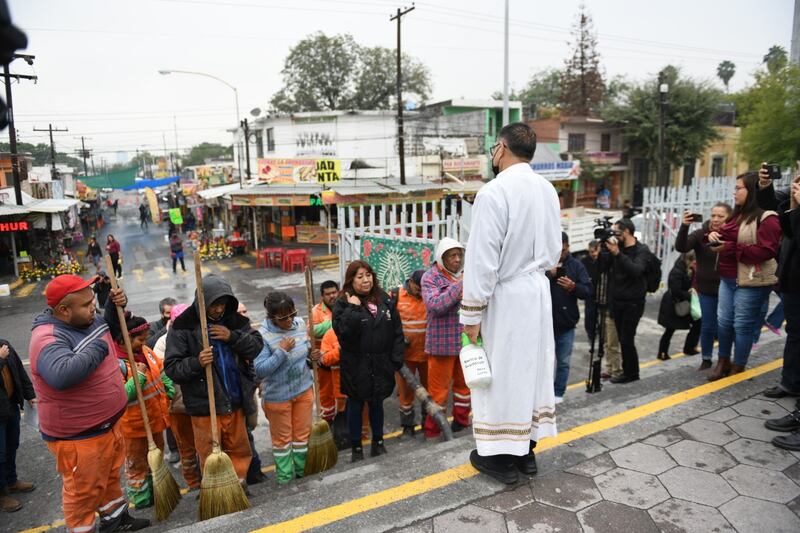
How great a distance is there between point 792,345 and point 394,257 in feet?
15.0

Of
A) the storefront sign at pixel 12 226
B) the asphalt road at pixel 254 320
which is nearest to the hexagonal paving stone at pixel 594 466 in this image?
the asphalt road at pixel 254 320

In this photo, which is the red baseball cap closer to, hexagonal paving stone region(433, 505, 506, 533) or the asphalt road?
the asphalt road

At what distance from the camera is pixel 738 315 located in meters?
4.21

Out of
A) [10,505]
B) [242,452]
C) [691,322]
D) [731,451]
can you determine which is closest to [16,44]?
[242,452]

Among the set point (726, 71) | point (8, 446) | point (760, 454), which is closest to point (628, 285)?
point (760, 454)

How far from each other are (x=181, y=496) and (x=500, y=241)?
2.99 m

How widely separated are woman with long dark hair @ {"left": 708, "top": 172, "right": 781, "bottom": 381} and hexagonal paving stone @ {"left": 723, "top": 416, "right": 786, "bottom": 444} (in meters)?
A: 0.82

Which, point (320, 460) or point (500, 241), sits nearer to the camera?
point (500, 241)

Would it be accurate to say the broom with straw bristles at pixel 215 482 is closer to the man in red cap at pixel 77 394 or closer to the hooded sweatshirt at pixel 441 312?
the man in red cap at pixel 77 394

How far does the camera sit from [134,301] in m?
13.9

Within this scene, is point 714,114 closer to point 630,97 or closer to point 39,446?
point 630,97

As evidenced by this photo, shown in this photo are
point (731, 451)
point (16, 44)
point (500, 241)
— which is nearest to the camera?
point (16, 44)

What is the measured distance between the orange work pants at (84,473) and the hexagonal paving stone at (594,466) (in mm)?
2757

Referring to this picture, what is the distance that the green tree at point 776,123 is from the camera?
19469 millimetres
